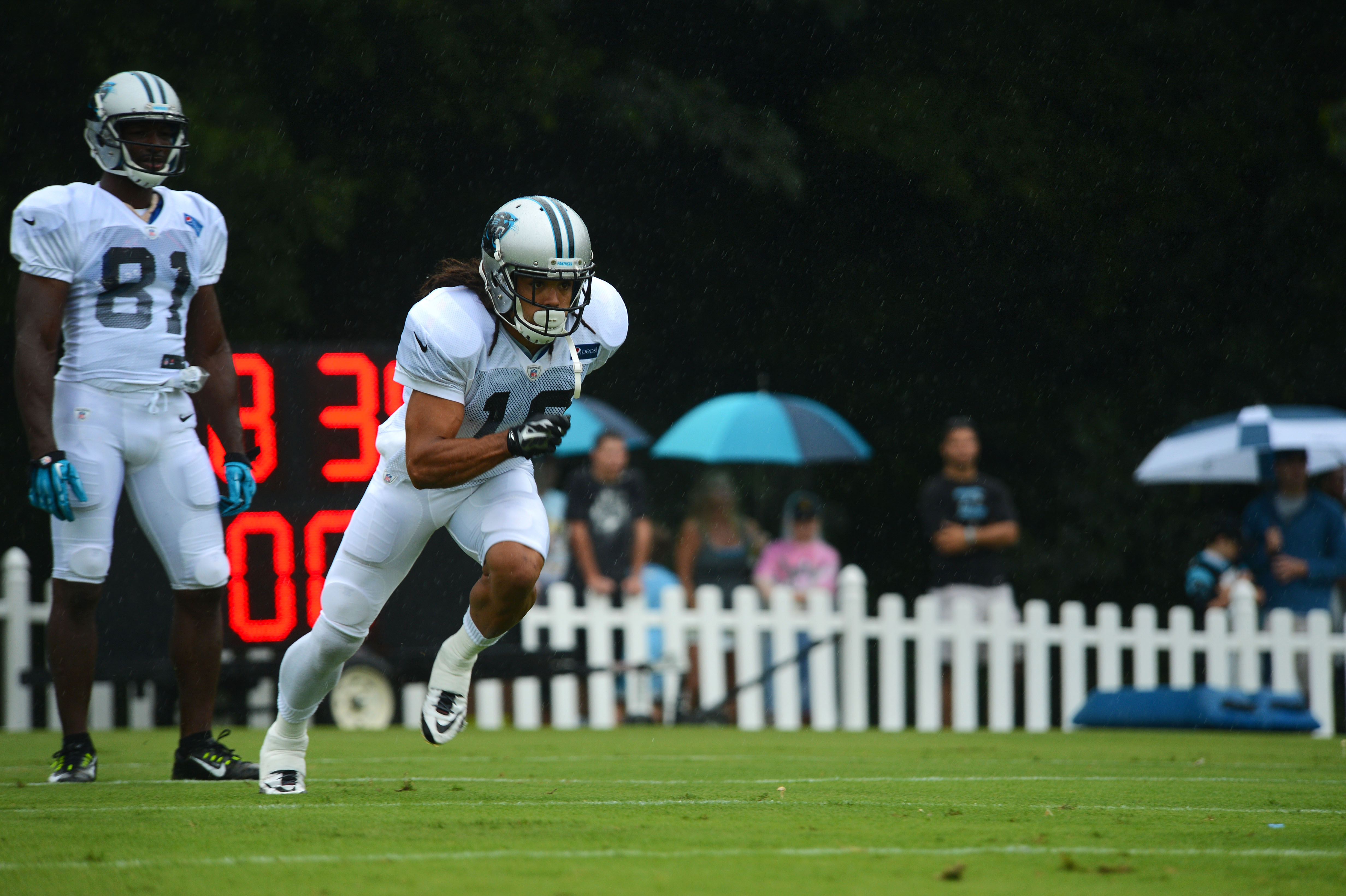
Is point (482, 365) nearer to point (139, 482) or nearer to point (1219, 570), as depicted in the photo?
point (139, 482)

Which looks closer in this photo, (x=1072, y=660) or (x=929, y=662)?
(x=929, y=662)

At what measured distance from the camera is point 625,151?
48.1 feet

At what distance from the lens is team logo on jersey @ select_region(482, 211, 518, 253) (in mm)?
4898

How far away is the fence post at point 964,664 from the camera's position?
35.0 feet

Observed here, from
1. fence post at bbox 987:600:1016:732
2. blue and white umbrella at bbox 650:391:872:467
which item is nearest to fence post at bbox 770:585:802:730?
fence post at bbox 987:600:1016:732

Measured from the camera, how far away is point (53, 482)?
5.32 meters

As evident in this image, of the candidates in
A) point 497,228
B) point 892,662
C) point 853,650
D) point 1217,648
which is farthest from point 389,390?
point 1217,648

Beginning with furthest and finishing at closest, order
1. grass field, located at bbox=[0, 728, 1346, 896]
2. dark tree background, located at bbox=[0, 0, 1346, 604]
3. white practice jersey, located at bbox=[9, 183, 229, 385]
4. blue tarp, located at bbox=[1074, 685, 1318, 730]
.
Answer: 1. dark tree background, located at bbox=[0, 0, 1346, 604]
2. blue tarp, located at bbox=[1074, 685, 1318, 730]
3. white practice jersey, located at bbox=[9, 183, 229, 385]
4. grass field, located at bbox=[0, 728, 1346, 896]

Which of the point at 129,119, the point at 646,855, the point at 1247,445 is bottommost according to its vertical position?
the point at 646,855

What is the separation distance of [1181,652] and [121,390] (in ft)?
24.6

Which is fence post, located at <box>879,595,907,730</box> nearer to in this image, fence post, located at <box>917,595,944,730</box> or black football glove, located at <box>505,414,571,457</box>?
fence post, located at <box>917,595,944,730</box>

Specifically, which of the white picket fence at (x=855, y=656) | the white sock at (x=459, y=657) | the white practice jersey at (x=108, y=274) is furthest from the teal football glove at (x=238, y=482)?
the white picket fence at (x=855, y=656)

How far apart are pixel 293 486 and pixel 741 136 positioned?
23.2 feet

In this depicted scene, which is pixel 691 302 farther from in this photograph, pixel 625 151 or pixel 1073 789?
pixel 1073 789
